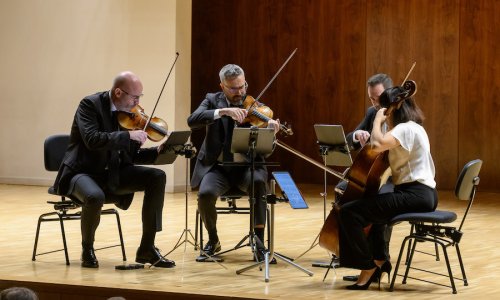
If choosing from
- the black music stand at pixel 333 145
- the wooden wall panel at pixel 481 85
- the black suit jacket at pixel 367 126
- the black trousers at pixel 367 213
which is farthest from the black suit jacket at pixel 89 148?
the wooden wall panel at pixel 481 85

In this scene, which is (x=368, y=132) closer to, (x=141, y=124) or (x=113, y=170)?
(x=141, y=124)

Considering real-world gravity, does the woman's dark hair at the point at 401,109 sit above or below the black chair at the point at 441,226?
above

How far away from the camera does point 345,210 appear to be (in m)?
4.55

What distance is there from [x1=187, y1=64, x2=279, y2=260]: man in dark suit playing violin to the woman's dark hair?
1095 millimetres

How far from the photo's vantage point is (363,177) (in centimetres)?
457

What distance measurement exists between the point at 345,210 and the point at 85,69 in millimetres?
6478

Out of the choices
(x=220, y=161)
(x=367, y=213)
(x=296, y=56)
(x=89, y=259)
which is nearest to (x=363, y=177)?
(x=367, y=213)

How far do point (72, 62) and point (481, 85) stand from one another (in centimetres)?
503

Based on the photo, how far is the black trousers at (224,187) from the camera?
547cm

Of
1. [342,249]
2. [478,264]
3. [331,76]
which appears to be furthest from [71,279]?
[331,76]

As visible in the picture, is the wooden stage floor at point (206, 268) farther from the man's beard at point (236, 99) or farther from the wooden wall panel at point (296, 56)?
Result: the wooden wall panel at point (296, 56)

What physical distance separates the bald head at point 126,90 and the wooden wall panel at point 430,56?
6.10 meters

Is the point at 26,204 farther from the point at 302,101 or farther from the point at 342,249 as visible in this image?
the point at 342,249

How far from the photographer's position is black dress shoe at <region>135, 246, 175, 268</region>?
205 inches
